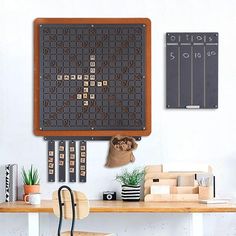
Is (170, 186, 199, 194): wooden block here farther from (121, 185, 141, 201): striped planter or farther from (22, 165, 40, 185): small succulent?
(22, 165, 40, 185): small succulent

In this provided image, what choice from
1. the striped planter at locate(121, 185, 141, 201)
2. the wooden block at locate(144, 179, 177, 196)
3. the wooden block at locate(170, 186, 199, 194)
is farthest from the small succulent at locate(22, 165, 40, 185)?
the wooden block at locate(170, 186, 199, 194)

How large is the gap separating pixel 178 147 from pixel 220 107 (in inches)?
17.0

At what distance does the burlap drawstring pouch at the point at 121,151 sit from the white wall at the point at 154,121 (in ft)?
0.18

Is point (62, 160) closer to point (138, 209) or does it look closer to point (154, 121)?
point (154, 121)

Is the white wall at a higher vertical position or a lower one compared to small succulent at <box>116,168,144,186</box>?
higher

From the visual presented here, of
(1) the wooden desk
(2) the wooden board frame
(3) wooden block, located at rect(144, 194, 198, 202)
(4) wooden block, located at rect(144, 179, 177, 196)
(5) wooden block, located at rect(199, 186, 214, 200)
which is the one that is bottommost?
(1) the wooden desk

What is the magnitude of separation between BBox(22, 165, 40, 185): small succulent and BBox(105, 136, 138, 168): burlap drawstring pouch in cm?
54

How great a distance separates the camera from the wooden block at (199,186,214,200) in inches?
215

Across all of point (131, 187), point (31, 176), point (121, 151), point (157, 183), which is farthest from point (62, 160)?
point (157, 183)

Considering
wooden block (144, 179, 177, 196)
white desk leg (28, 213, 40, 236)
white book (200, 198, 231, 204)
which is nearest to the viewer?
white desk leg (28, 213, 40, 236)

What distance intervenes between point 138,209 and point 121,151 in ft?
2.18

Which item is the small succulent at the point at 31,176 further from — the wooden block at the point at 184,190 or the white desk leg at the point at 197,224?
the white desk leg at the point at 197,224

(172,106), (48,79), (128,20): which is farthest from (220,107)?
(48,79)

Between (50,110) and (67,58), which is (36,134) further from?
(67,58)
